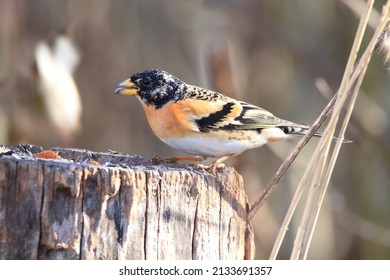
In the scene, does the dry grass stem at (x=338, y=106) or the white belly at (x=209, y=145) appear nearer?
the dry grass stem at (x=338, y=106)

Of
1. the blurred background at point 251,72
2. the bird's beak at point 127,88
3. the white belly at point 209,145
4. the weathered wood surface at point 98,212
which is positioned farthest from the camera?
the blurred background at point 251,72

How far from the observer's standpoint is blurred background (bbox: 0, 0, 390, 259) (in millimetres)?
5766

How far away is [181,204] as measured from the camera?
287 cm

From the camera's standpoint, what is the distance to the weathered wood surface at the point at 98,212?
2.65 m

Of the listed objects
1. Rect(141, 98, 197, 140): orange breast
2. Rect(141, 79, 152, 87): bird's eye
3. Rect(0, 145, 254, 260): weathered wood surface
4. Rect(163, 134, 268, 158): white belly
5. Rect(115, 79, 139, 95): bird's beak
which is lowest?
Rect(0, 145, 254, 260): weathered wood surface

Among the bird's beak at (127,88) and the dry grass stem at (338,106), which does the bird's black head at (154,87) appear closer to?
the bird's beak at (127,88)

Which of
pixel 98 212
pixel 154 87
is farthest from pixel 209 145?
pixel 98 212

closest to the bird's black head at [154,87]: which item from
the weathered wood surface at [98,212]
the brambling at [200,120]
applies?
the brambling at [200,120]

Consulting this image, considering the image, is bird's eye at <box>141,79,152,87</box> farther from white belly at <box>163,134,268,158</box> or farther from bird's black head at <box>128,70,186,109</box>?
white belly at <box>163,134,268,158</box>

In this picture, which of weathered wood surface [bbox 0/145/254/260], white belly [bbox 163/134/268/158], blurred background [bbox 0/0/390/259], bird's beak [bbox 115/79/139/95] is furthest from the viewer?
blurred background [bbox 0/0/390/259]

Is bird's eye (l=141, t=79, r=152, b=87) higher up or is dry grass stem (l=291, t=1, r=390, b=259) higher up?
bird's eye (l=141, t=79, r=152, b=87)

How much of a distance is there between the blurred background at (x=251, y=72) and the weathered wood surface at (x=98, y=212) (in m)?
2.76

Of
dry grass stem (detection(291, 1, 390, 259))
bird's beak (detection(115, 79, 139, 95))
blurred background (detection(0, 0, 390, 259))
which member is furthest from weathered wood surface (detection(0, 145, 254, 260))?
blurred background (detection(0, 0, 390, 259))

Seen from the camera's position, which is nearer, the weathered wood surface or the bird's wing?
the weathered wood surface
